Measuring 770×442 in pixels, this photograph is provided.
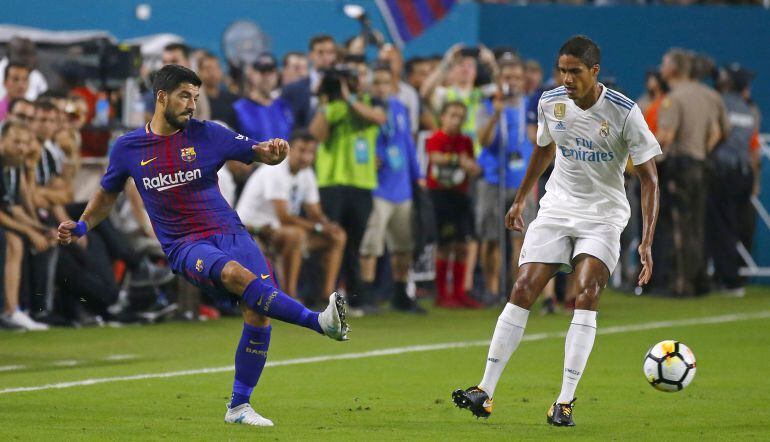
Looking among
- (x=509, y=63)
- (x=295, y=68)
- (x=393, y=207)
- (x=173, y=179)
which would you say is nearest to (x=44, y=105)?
(x=393, y=207)

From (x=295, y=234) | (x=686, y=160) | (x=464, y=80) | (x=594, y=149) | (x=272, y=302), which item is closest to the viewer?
(x=272, y=302)

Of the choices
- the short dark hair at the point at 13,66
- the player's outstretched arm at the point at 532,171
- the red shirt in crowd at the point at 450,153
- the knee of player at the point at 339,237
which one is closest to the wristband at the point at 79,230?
the player's outstretched arm at the point at 532,171

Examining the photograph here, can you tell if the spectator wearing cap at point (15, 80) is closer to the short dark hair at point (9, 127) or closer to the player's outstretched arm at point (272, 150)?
the short dark hair at point (9, 127)

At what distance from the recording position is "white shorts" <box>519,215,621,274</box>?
8695 mm

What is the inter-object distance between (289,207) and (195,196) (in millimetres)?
6751

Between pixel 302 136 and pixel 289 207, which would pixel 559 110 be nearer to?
pixel 302 136

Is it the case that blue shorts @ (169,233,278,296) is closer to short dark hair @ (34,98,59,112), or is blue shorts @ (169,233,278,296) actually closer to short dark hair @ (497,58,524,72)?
short dark hair @ (34,98,59,112)

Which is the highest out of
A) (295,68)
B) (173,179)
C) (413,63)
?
(413,63)

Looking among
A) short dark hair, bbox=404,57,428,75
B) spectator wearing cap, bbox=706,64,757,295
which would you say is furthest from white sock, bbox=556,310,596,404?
spectator wearing cap, bbox=706,64,757,295

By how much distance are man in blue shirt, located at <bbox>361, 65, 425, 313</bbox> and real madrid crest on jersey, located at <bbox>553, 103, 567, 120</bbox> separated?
7088 millimetres

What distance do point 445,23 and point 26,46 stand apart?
28.5 ft

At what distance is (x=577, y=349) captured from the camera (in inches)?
335

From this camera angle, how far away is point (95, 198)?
8922 millimetres

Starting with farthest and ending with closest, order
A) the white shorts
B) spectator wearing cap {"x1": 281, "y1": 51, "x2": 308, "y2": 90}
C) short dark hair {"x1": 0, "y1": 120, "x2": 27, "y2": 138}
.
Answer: spectator wearing cap {"x1": 281, "y1": 51, "x2": 308, "y2": 90}
short dark hair {"x1": 0, "y1": 120, "x2": 27, "y2": 138}
the white shorts
